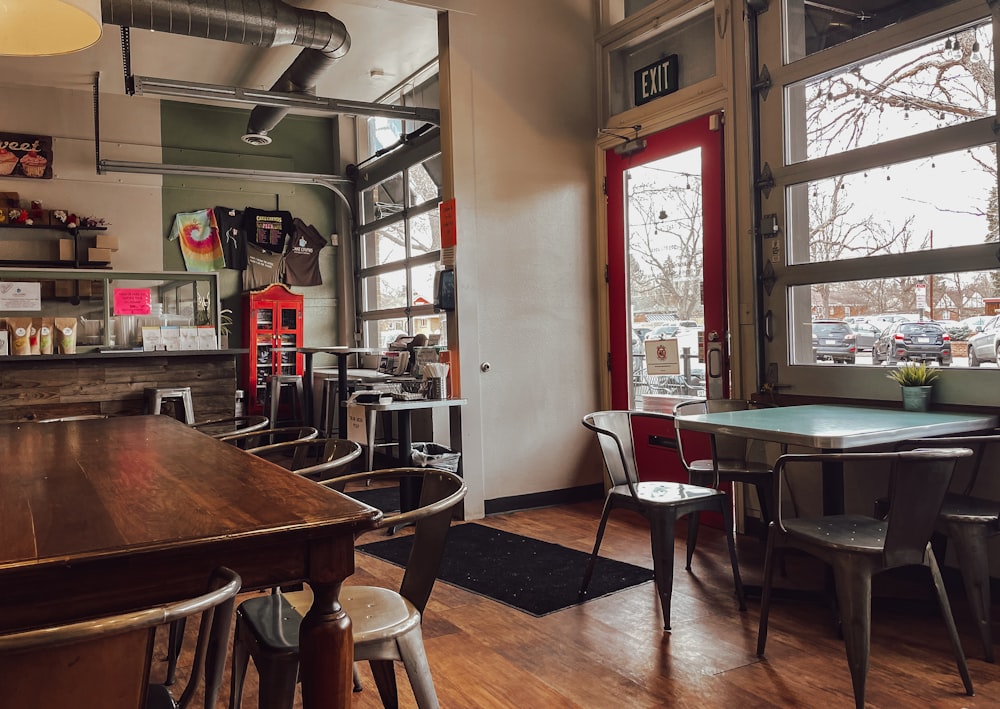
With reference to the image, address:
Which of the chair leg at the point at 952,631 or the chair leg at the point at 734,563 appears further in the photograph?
the chair leg at the point at 734,563

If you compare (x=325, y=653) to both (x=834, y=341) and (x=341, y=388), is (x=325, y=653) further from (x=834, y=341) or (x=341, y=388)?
(x=341, y=388)

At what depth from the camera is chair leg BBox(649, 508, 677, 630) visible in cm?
292

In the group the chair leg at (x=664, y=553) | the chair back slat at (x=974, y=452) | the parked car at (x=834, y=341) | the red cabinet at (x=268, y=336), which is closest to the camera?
the chair back slat at (x=974, y=452)

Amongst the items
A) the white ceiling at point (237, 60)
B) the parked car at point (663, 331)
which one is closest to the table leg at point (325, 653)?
the parked car at point (663, 331)

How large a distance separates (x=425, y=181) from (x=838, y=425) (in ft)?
19.2

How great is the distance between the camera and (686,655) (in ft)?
8.84

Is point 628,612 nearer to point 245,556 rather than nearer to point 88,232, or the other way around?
point 245,556

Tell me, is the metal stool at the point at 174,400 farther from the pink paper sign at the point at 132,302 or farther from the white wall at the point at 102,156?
the white wall at the point at 102,156

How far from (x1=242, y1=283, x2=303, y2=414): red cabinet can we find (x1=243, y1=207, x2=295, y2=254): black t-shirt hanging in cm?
53

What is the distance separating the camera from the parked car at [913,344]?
3381 millimetres

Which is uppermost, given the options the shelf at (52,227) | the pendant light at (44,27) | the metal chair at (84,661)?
the shelf at (52,227)

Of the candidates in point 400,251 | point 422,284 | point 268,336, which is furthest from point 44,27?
point 268,336

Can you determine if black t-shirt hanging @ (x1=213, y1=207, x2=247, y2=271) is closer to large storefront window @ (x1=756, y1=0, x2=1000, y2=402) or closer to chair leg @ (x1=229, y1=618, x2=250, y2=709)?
large storefront window @ (x1=756, y1=0, x2=1000, y2=402)

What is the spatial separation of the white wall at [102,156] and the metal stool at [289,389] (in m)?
1.87
